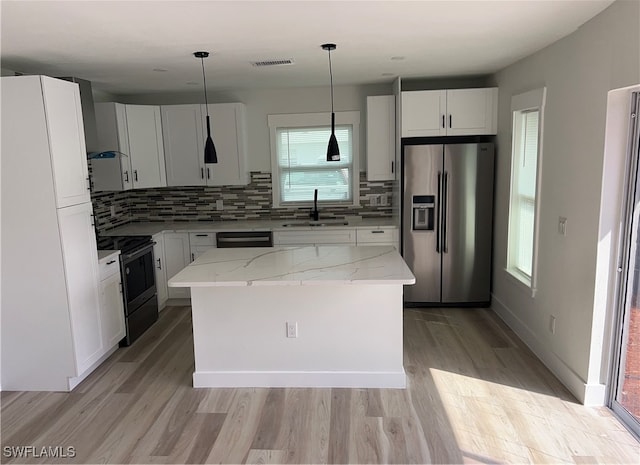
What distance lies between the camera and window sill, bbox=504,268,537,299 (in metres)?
3.62

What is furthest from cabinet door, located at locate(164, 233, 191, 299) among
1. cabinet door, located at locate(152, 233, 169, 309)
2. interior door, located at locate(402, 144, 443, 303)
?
interior door, located at locate(402, 144, 443, 303)

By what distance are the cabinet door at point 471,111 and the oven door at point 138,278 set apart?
3.21 metres

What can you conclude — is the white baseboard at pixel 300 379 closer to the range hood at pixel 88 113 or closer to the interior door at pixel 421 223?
the interior door at pixel 421 223

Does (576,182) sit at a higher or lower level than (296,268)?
higher

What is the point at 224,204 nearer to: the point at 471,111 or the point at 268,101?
the point at 268,101

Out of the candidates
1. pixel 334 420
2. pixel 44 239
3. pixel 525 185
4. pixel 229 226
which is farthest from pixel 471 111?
pixel 44 239

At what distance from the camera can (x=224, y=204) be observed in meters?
5.41

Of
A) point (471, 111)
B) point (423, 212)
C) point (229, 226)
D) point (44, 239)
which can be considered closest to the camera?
point (44, 239)

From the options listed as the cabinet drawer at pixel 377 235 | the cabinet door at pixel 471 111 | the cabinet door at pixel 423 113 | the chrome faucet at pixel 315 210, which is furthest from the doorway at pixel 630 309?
the chrome faucet at pixel 315 210

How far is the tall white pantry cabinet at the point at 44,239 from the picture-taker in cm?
291

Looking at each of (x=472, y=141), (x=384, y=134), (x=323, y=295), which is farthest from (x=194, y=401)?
(x=472, y=141)

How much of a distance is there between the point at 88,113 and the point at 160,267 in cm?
169

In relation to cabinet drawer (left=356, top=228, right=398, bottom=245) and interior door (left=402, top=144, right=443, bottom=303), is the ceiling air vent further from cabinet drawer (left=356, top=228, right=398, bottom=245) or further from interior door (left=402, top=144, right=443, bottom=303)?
cabinet drawer (left=356, top=228, right=398, bottom=245)

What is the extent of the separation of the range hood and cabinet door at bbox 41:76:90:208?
62 cm
